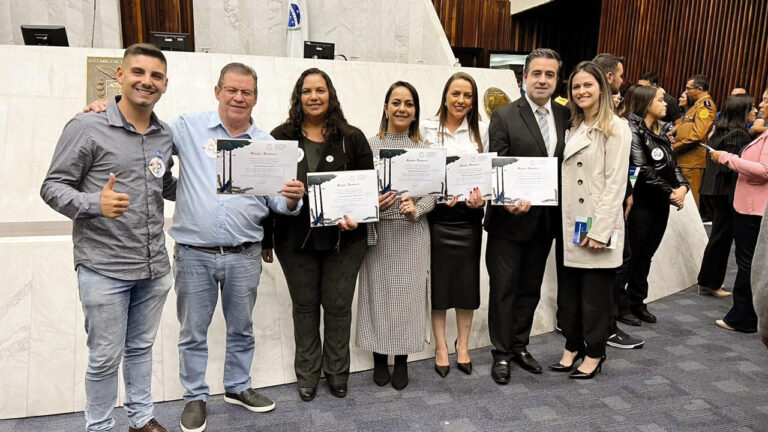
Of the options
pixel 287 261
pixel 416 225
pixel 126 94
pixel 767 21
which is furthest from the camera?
pixel 767 21

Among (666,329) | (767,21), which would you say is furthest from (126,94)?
(767,21)

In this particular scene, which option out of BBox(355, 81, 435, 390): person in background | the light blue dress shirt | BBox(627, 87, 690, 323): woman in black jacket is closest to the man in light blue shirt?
the light blue dress shirt

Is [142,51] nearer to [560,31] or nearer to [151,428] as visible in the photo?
[151,428]

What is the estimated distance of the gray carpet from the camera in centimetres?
249

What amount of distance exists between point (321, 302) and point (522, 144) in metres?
1.28

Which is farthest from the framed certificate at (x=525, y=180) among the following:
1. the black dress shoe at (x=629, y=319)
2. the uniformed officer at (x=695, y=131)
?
the uniformed officer at (x=695, y=131)

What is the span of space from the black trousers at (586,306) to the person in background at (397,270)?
78cm

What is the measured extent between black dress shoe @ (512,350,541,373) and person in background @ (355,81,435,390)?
24.3 inches

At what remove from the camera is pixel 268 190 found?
2229mm

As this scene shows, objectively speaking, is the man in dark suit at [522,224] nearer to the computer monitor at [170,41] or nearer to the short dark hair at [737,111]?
the short dark hair at [737,111]

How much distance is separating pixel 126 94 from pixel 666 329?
3594mm

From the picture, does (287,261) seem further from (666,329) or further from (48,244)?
(666,329)

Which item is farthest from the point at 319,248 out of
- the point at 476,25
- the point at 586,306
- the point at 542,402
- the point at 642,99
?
the point at 476,25

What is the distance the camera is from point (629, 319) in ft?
12.8
